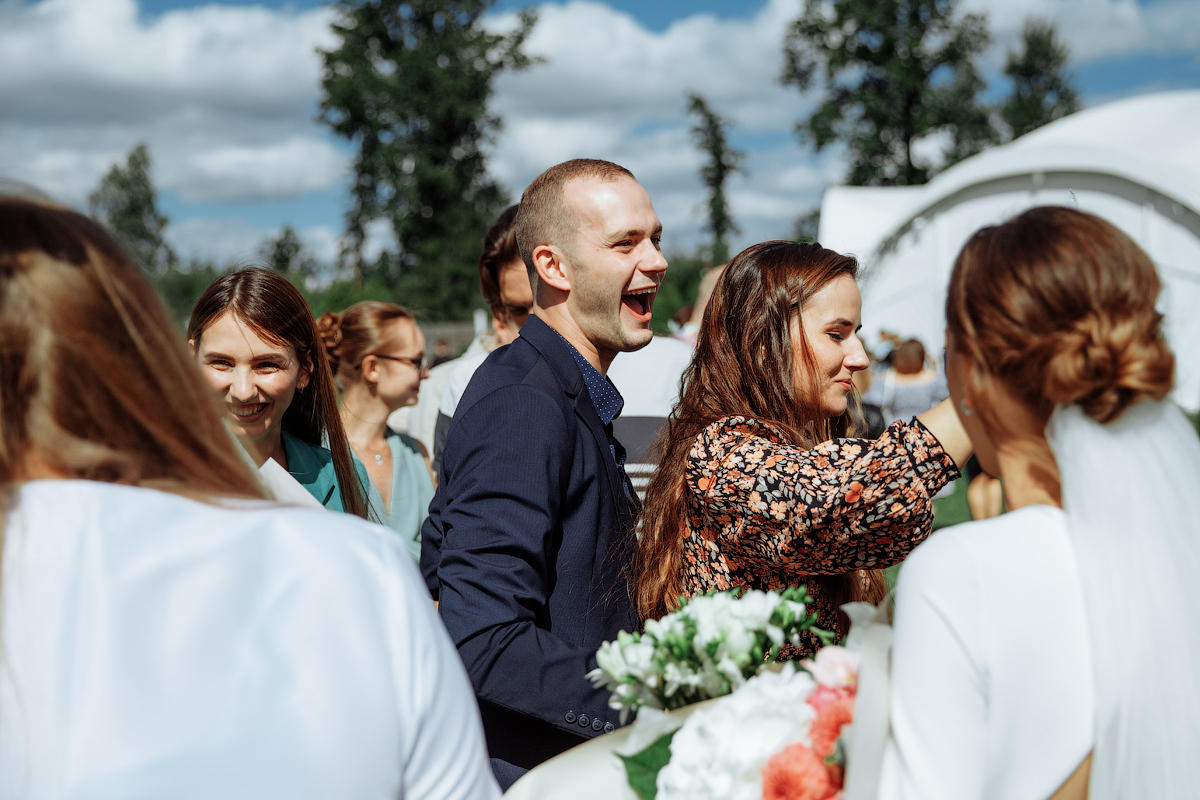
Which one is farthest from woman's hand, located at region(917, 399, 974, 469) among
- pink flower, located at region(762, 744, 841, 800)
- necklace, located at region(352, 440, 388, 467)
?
necklace, located at region(352, 440, 388, 467)

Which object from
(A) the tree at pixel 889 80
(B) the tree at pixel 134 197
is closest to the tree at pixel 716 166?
(A) the tree at pixel 889 80

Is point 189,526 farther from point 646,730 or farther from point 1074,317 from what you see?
point 1074,317

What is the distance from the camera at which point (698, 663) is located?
1646mm

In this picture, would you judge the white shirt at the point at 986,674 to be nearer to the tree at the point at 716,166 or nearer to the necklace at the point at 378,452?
the necklace at the point at 378,452

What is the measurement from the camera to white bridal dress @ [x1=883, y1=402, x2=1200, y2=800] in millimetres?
1302

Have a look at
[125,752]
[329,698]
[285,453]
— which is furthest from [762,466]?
[285,453]

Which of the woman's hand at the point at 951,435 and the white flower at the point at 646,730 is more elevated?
the woman's hand at the point at 951,435

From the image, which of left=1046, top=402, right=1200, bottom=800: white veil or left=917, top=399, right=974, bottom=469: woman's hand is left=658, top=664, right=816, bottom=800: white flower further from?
left=917, top=399, right=974, bottom=469: woman's hand

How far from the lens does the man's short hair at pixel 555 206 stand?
111 inches

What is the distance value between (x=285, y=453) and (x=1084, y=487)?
2755 mm

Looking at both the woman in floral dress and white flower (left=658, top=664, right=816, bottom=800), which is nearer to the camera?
white flower (left=658, top=664, right=816, bottom=800)

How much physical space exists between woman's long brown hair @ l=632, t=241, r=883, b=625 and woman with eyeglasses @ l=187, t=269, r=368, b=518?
1.39m

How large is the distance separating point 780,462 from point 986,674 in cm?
85

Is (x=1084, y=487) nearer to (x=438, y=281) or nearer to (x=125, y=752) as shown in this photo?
(x=125, y=752)
